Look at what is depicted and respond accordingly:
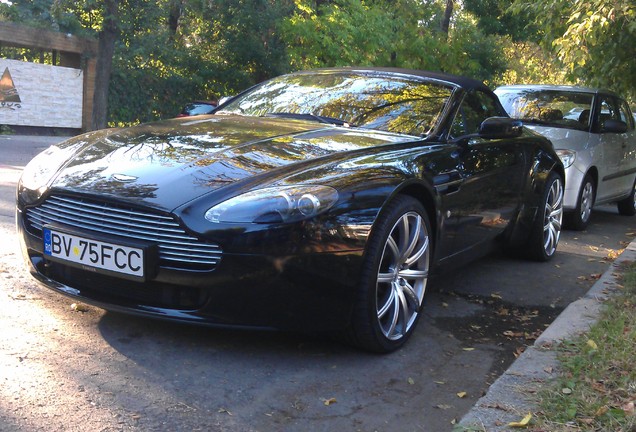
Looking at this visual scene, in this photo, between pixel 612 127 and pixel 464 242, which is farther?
pixel 612 127

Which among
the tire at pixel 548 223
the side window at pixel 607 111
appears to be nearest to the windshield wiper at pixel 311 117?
the tire at pixel 548 223

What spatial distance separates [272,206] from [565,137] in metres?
5.97

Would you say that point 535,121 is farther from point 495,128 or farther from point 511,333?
point 511,333

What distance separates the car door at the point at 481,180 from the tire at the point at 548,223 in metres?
0.63

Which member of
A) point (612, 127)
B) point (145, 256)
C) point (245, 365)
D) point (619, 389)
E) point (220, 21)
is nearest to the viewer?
point (619, 389)

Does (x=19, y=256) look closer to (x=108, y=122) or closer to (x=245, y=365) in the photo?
(x=245, y=365)

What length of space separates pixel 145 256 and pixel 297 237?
658 millimetres

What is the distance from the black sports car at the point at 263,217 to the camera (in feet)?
10.7

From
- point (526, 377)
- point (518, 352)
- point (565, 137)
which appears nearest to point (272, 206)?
point (526, 377)

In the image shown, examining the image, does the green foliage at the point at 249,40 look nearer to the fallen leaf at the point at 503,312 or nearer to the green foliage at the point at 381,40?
the green foliage at the point at 381,40

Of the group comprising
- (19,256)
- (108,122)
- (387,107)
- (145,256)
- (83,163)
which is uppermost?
(387,107)

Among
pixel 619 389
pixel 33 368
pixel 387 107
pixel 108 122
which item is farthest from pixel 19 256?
pixel 108 122

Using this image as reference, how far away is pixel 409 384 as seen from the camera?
11.3ft

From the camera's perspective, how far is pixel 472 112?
A: 5.20 metres
